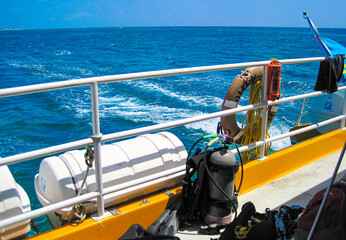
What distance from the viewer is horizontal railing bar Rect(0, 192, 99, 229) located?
1.92 metres

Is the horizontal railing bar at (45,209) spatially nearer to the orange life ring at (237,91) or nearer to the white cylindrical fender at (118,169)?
the white cylindrical fender at (118,169)

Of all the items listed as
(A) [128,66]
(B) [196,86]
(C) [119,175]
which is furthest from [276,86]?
(A) [128,66]

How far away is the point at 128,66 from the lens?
26781 mm

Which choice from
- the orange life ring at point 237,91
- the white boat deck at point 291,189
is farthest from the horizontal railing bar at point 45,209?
the orange life ring at point 237,91

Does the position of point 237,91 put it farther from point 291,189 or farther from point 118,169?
point 118,169

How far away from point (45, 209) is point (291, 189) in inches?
89.7

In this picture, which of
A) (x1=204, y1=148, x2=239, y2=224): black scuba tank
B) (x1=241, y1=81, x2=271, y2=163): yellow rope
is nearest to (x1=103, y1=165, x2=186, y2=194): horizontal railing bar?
(x1=204, y1=148, x2=239, y2=224): black scuba tank

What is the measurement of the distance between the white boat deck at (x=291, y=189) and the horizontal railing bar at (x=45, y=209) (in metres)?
0.81

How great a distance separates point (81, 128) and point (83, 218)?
9.19m

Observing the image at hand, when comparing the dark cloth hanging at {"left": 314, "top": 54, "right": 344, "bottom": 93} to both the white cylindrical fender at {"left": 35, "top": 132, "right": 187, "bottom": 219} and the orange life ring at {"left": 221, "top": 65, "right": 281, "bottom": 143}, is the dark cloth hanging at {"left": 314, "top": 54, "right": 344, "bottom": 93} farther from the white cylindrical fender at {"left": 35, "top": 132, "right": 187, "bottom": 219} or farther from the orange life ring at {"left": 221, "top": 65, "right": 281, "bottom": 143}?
the white cylindrical fender at {"left": 35, "top": 132, "right": 187, "bottom": 219}

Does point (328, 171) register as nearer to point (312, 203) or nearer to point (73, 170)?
point (312, 203)

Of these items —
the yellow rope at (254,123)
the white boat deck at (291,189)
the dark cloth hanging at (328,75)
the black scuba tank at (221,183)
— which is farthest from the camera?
the dark cloth hanging at (328,75)

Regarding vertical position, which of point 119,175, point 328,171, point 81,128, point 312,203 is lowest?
point 81,128

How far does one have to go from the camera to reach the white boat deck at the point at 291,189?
2985 millimetres
